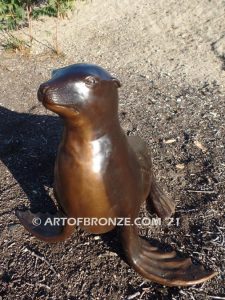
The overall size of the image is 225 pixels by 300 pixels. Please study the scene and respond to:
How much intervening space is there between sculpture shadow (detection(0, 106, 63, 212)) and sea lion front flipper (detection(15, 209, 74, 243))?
15cm

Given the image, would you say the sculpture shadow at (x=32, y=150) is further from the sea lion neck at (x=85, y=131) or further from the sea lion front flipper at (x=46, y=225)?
the sea lion neck at (x=85, y=131)

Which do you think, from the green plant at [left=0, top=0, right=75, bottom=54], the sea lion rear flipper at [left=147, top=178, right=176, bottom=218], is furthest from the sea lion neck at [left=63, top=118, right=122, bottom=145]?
the green plant at [left=0, top=0, right=75, bottom=54]

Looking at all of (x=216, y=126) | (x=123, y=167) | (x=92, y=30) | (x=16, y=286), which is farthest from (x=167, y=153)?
(x=92, y=30)

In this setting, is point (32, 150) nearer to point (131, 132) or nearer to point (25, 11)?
point (131, 132)

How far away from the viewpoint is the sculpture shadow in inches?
117

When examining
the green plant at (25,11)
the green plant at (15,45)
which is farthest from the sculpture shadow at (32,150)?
the green plant at (25,11)

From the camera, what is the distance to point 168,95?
433 cm

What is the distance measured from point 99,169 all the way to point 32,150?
1.52 metres

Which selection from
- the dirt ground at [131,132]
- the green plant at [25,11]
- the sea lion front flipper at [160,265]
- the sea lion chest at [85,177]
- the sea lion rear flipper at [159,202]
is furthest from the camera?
the green plant at [25,11]

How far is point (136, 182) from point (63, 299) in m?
0.75

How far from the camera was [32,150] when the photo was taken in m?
3.40

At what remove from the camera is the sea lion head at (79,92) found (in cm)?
179

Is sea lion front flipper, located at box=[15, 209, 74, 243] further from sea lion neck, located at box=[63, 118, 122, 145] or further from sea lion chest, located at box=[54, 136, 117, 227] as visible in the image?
sea lion neck, located at box=[63, 118, 122, 145]

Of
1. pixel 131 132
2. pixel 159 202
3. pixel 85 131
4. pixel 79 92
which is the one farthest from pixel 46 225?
pixel 131 132
